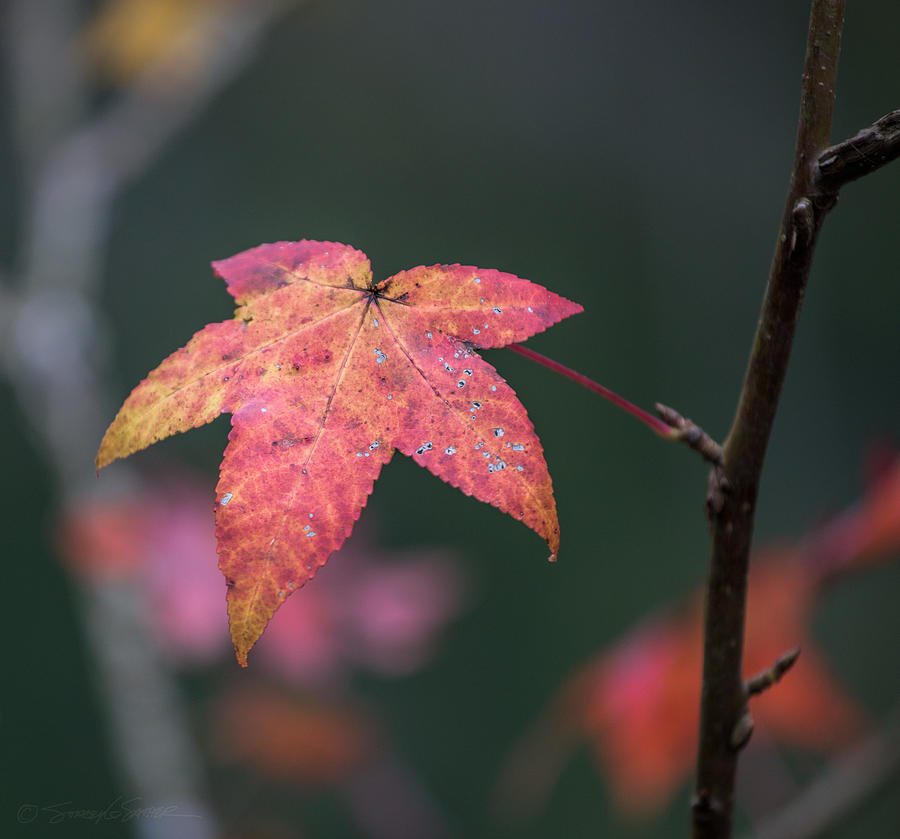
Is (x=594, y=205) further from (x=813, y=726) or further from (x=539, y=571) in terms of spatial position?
Result: (x=813, y=726)

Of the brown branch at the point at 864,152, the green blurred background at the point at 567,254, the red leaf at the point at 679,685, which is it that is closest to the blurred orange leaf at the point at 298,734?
the red leaf at the point at 679,685

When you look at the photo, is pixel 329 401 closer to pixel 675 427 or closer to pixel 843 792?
pixel 675 427

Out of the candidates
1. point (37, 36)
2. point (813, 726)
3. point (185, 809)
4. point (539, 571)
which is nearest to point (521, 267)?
point (539, 571)

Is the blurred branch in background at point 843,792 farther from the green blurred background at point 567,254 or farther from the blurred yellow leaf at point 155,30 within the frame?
the blurred yellow leaf at point 155,30

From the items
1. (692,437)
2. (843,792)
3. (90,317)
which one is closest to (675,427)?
(692,437)

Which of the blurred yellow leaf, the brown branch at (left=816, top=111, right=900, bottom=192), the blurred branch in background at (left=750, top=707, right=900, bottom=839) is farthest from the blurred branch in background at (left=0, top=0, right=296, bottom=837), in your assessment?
the brown branch at (left=816, top=111, right=900, bottom=192)
